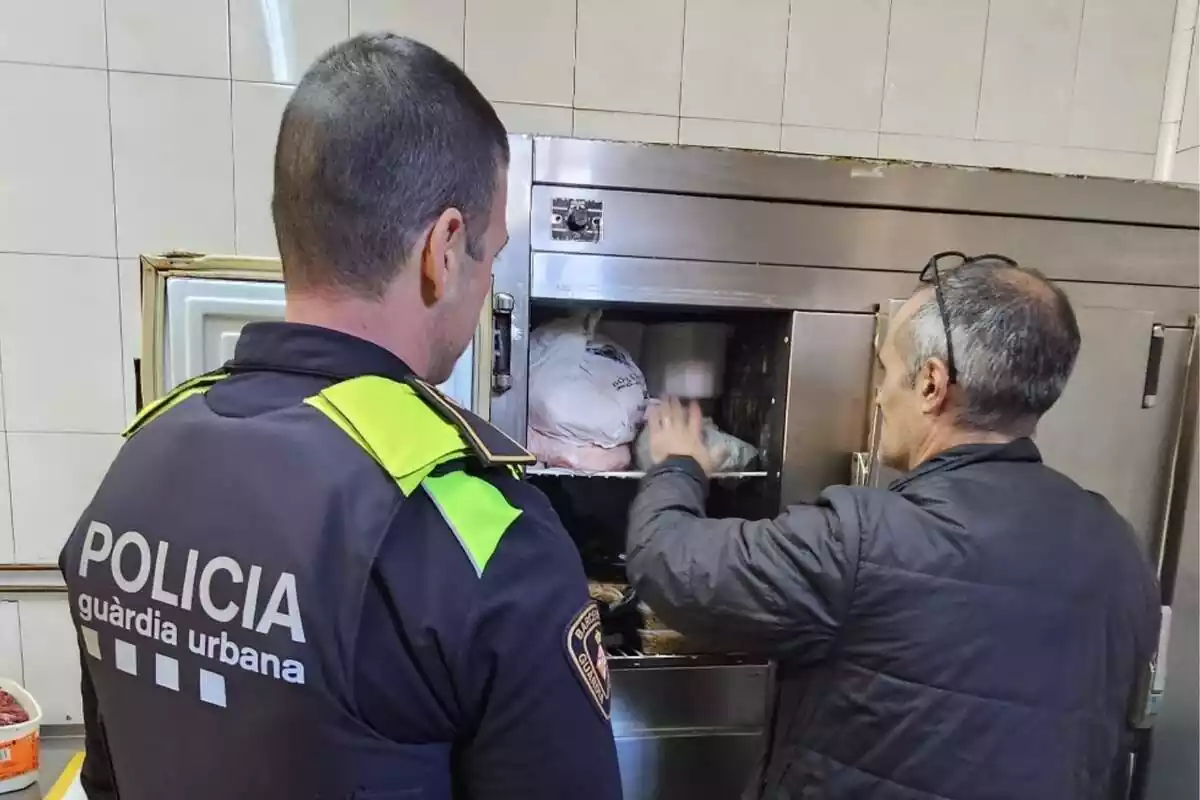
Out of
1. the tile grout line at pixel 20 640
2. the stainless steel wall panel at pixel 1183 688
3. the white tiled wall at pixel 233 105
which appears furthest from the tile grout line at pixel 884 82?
the tile grout line at pixel 20 640

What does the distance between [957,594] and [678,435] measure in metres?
0.51

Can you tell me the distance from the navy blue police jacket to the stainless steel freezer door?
51 centimetres

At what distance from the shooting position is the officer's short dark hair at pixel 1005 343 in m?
1.03

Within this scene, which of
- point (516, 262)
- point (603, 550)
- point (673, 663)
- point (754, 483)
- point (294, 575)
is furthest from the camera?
point (603, 550)

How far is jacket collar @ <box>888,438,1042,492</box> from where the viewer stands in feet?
3.35

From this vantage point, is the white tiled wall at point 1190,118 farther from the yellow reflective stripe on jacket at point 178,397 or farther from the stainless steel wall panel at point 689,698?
the yellow reflective stripe on jacket at point 178,397

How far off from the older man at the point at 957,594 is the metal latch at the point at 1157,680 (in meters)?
0.45

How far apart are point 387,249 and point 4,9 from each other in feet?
Answer: 4.66

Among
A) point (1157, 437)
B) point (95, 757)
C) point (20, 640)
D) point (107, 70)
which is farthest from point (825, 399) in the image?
point (20, 640)

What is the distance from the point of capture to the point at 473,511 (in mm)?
601

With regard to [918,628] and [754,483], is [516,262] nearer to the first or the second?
[754,483]

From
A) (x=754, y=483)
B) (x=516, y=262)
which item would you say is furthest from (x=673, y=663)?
(x=516, y=262)

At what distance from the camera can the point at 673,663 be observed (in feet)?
4.31

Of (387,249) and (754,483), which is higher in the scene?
(387,249)
